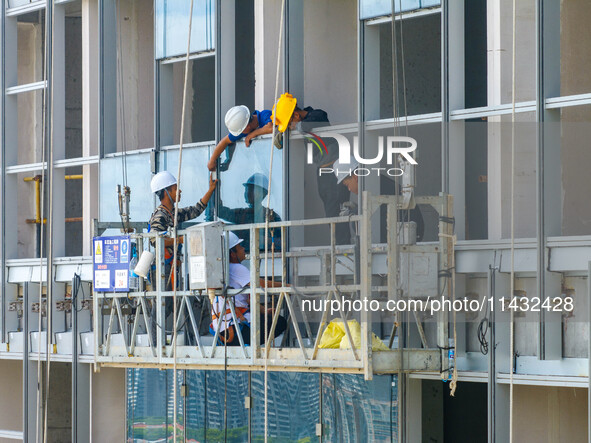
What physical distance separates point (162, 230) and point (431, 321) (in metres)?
3.09

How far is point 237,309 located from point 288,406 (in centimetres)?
141

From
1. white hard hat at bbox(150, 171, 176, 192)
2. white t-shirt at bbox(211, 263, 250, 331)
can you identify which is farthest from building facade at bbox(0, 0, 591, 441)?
white t-shirt at bbox(211, 263, 250, 331)

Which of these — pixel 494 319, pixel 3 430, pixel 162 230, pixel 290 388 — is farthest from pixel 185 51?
pixel 3 430

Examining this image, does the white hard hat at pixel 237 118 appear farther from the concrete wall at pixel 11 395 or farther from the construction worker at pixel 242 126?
the concrete wall at pixel 11 395

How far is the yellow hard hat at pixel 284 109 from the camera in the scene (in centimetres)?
1323

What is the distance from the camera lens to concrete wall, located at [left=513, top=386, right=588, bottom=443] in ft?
38.0

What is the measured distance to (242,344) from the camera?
1196cm

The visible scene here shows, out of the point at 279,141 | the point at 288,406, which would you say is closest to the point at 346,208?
the point at 279,141

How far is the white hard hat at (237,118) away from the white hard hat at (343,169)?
1122 millimetres

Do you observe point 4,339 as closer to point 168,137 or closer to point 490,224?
point 168,137

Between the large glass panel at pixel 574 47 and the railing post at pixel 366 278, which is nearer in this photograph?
the railing post at pixel 366 278

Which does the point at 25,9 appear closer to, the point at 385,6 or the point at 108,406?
the point at 108,406

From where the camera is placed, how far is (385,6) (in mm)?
12750

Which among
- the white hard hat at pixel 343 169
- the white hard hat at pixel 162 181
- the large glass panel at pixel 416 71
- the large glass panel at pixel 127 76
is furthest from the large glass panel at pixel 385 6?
the large glass panel at pixel 127 76
